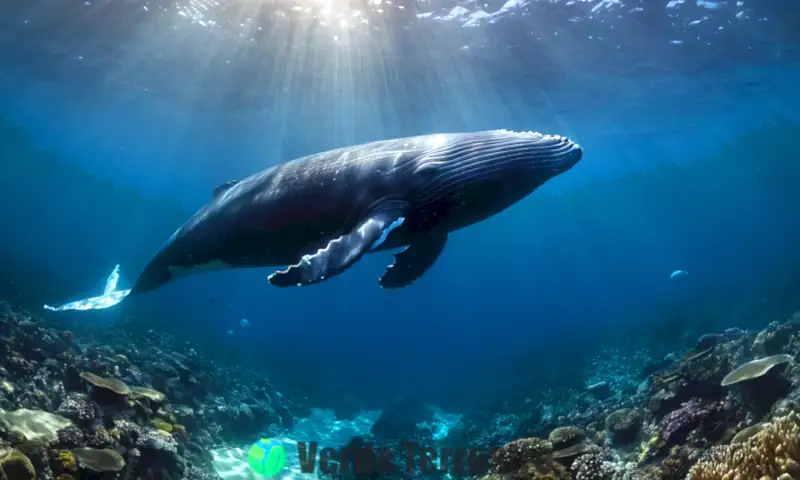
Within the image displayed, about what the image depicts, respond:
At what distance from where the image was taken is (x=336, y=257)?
361 cm

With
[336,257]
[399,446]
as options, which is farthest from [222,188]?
[399,446]

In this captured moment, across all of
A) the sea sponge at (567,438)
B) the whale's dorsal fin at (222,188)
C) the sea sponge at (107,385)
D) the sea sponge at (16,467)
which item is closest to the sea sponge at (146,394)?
the sea sponge at (107,385)

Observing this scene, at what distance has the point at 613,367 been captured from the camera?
70.9 ft

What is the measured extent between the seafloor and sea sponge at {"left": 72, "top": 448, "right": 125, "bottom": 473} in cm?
2

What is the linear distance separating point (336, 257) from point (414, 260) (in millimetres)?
1677

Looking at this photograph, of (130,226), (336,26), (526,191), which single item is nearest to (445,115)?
(336,26)

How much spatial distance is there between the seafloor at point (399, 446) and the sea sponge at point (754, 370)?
25 mm

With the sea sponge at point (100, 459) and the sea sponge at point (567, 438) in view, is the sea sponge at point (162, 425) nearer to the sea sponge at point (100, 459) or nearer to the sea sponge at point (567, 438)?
the sea sponge at point (100, 459)

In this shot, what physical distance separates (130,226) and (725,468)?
15960cm

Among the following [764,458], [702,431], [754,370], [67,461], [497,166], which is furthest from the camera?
[754,370]

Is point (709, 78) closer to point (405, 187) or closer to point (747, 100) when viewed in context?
point (747, 100)

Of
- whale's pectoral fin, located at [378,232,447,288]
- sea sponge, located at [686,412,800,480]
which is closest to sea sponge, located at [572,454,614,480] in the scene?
sea sponge, located at [686,412,800,480]

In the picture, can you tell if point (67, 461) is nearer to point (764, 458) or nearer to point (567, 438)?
point (567, 438)

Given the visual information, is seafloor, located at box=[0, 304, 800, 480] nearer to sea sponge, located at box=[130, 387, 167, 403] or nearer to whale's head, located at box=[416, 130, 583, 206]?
sea sponge, located at box=[130, 387, 167, 403]
